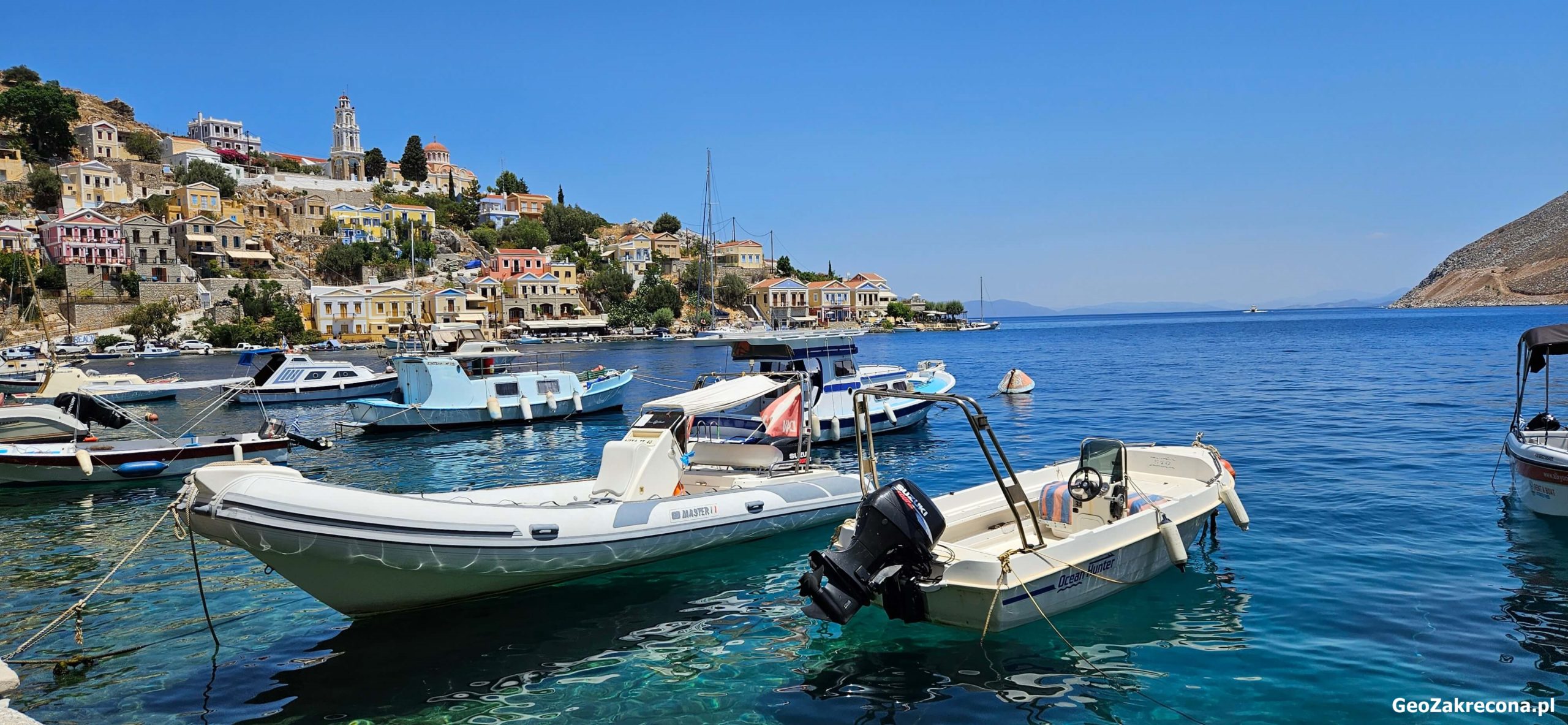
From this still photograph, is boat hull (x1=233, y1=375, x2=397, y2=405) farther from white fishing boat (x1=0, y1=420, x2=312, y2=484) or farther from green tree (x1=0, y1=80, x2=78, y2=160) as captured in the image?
green tree (x1=0, y1=80, x2=78, y2=160)

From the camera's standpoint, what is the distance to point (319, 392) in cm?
3684

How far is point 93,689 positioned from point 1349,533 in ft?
49.9

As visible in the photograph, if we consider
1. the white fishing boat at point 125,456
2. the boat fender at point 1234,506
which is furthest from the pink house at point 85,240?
the boat fender at point 1234,506

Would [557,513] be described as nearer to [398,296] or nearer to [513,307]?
[398,296]

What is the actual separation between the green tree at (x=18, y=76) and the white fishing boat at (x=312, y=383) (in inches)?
4775

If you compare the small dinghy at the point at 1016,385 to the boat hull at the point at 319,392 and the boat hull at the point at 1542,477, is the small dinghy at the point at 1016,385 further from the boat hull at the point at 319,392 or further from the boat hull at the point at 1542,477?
the boat hull at the point at 319,392

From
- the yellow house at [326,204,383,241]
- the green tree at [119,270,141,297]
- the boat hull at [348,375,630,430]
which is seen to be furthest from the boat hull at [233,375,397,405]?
the yellow house at [326,204,383,241]

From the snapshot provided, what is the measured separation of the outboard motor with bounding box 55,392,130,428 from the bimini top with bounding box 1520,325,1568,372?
27.9 meters

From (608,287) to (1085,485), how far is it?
108 m

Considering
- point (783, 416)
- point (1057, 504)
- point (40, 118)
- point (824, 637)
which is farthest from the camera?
point (40, 118)

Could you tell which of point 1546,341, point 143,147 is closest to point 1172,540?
point 1546,341

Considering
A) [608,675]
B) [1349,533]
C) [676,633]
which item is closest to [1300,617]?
[1349,533]

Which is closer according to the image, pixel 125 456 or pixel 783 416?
pixel 783 416

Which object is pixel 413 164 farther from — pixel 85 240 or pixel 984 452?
pixel 984 452
